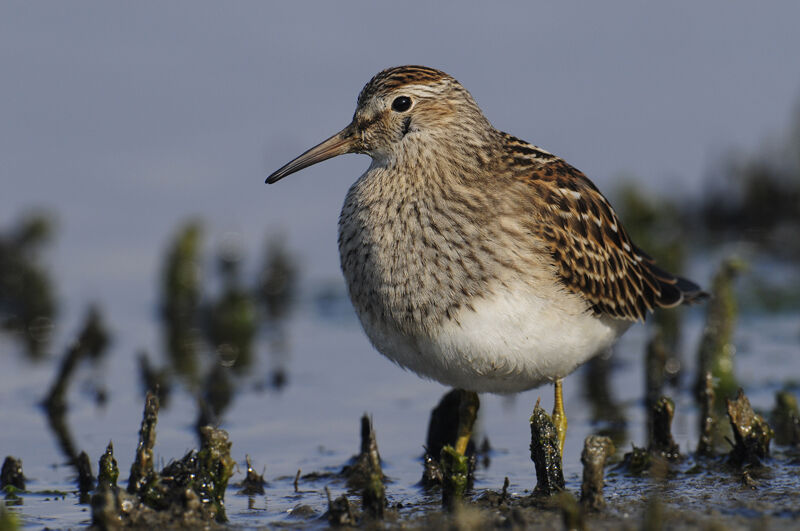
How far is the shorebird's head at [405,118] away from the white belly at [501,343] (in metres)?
1.00

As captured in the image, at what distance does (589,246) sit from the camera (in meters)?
7.21

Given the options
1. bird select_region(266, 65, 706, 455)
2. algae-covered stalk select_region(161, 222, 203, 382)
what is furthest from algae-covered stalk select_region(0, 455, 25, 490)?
algae-covered stalk select_region(161, 222, 203, 382)

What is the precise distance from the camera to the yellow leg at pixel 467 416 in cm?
732

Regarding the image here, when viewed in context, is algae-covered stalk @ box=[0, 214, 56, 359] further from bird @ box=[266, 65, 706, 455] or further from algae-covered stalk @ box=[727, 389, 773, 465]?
algae-covered stalk @ box=[727, 389, 773, 465]

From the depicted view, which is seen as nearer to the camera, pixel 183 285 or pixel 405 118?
pixel 405 118

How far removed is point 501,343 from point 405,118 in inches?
56.6

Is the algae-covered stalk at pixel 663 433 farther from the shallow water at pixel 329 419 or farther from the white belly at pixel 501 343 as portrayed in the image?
the white belly at pixel 501 343

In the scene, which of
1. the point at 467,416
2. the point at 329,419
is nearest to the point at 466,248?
the point at 467,416

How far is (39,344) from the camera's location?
1033 centimetres

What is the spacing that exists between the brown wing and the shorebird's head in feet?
1.79

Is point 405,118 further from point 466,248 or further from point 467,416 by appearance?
Answer: point 467,416

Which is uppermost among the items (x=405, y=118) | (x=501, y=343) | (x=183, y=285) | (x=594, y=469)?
(x=405, y=118)

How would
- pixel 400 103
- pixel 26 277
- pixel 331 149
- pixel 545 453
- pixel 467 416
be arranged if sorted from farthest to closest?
pixel 26 277
pixel 467 416
pixel 331 149
pixel 400 103
pixel 545 453

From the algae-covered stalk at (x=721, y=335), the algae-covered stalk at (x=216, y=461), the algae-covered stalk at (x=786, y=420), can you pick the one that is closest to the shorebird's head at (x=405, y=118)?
the algae-covered stalk at (x=216, y=461)
